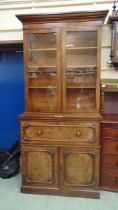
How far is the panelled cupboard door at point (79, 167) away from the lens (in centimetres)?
223

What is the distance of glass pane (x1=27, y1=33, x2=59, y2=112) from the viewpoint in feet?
7.64

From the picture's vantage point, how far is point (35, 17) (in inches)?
85.4

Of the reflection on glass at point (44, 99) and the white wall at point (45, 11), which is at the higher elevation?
the white wall at point (45, 11)

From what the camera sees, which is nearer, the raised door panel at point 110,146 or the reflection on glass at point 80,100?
the raised door panel at point 110,146

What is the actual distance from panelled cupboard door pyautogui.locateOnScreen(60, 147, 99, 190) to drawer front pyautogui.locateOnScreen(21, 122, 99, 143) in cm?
13

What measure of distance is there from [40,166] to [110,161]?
86 cm

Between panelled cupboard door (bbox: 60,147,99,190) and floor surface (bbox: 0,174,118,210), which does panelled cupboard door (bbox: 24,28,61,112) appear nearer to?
panelled cupboard door (bbox: 60,147,99,190)

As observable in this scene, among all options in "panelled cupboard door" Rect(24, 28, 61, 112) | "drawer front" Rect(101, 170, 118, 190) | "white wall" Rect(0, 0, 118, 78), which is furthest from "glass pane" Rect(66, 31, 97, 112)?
"drawer front" Rect(101, 170, 118, 190)

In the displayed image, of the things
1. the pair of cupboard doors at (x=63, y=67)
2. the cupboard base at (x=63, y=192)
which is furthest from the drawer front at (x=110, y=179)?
the pair of cupboard doors at (x=63, y=67)

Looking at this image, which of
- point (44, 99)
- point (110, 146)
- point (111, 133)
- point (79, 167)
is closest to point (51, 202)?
point (79, 167)

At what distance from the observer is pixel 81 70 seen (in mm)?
2340

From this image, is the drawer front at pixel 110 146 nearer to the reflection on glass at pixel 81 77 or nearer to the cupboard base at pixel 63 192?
the cupboard base at pixel 63 192

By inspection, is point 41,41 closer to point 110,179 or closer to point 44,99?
point 44,99

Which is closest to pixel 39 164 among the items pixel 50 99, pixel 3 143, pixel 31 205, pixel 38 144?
pixel 38 144
